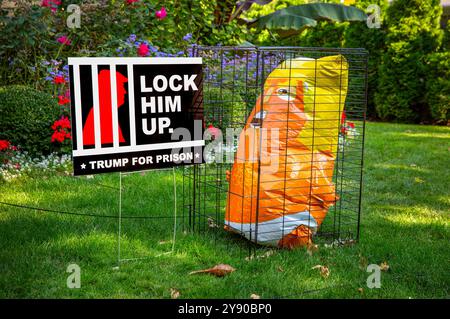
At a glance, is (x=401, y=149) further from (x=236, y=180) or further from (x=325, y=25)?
(x=325, y=25)

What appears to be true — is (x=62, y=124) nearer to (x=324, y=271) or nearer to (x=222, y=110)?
(x=222, y=110)

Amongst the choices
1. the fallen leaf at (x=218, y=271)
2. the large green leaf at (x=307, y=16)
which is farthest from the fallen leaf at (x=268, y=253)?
the large green leaf at (x=307, y=16)

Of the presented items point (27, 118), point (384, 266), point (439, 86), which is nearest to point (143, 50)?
point (27, 118)

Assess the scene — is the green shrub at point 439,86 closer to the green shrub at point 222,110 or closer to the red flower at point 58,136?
the green shrub at point 222,110

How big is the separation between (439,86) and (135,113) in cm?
875

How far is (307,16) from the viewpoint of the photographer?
432 inches

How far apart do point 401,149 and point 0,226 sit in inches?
235

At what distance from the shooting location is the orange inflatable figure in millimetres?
4082

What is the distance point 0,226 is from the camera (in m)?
4.29

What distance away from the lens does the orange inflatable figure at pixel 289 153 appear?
4082 millimetres

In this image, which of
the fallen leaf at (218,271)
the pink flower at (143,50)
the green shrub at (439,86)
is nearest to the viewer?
the fallen leaf at (218,271)

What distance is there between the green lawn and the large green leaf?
541cm

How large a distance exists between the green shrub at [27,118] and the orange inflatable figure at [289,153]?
10.9ft

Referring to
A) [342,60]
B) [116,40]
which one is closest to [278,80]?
[342,60]
